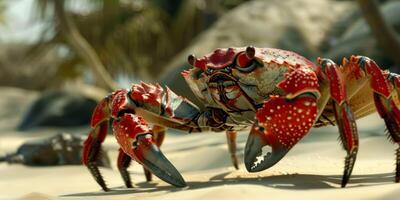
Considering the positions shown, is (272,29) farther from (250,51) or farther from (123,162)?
(250,51)

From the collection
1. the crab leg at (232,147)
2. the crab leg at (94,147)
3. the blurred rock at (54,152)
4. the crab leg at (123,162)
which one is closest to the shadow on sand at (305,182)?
the crab leg at (123,162)

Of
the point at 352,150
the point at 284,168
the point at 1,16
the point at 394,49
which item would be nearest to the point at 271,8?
the point at 394,49

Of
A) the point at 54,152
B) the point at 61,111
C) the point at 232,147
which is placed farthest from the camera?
the point at 61,111

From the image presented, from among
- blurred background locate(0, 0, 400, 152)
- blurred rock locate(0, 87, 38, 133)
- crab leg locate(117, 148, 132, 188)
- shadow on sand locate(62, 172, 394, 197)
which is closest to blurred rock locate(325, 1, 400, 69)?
blurred background locate(0, 0, 400, 152)

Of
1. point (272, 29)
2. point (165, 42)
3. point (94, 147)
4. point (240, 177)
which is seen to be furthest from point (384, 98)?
point (165, 42)

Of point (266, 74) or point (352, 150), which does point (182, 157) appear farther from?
point (352, 150)

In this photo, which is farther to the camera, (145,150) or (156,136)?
(156,136)
